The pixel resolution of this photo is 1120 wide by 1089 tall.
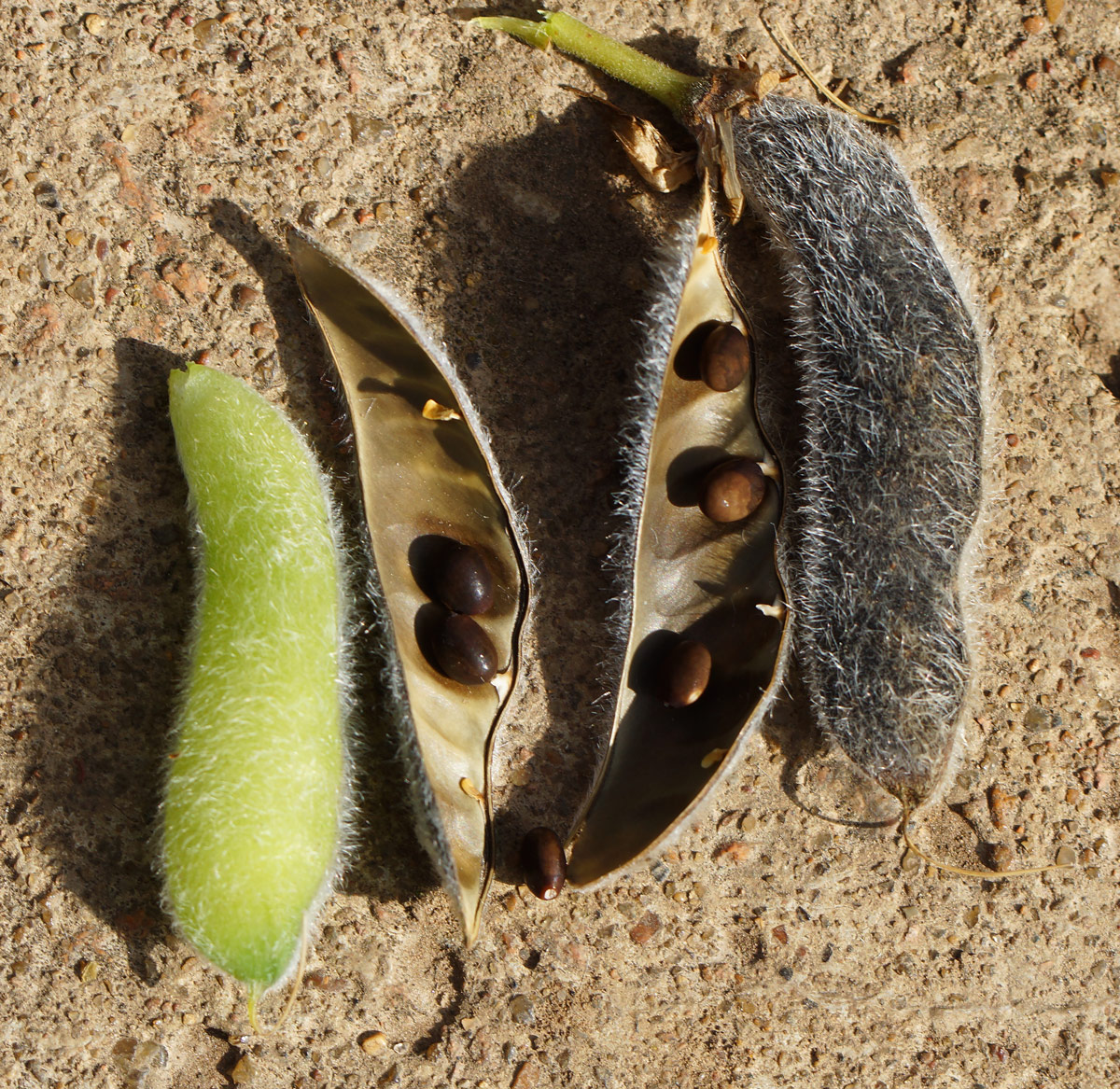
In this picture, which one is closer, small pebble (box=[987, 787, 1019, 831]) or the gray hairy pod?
the gray hairy pod

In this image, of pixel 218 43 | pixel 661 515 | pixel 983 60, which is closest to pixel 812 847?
pixel 661 515

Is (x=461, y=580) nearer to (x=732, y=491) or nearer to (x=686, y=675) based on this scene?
(x=686, y=675)

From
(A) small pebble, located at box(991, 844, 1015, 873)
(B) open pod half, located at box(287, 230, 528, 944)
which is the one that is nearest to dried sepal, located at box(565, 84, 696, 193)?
(B) open pod half, located at box(287, 230, 528, 944)

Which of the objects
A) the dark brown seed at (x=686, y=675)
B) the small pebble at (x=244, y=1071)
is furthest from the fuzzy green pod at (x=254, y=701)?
the dark brown seed at (x=686, y=675)

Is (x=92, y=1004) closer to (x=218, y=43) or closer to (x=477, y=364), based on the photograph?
(x=477, y=364)

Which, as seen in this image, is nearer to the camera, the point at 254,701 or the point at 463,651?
the point at 254,701

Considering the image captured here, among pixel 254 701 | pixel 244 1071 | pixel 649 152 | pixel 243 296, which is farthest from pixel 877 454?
pixel 244 1071

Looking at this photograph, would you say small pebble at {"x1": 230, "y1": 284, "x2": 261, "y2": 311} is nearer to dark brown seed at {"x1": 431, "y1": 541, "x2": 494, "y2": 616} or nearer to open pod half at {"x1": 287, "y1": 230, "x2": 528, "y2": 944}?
open pod half at {"x1": 287, "y1": 230, "x2": 528, "y2": 944}
